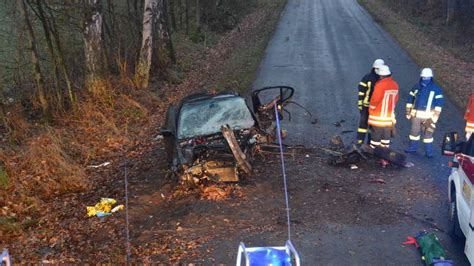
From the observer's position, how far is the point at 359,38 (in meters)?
24.6

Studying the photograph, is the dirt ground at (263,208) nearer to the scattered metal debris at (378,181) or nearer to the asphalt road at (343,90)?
the scattered metal debris at (378,181)

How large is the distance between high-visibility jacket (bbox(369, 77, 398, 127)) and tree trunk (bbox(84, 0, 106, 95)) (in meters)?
7.85

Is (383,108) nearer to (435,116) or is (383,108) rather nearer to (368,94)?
(368,94)

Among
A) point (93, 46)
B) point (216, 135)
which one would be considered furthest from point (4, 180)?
point (93, 46)

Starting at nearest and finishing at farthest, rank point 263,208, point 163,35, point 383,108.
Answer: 1. point 263,208
2. point 383,108
3. point 163,35

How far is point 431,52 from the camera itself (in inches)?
860

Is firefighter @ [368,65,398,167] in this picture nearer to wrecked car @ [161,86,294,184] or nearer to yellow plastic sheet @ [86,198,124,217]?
wrecked car @ [161,86,294,184]

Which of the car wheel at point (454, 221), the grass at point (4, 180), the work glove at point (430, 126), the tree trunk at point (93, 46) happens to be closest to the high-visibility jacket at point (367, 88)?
the work glove at point (430, 126)

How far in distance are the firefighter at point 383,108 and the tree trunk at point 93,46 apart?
7855 mm

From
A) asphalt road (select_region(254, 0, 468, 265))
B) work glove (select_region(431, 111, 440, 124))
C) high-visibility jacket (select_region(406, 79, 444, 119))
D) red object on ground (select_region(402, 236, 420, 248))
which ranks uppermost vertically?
high-visibility jacket (select_region(406, 79, 444, 119))

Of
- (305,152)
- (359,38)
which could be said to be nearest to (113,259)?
(305,152)

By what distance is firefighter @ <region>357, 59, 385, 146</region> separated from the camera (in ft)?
33.5

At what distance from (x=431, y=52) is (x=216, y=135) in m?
15.8

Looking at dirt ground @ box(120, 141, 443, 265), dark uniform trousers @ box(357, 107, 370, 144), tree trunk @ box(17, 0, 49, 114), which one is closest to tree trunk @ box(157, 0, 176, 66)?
tree trunk @ box(17, 0, 49, 114)
